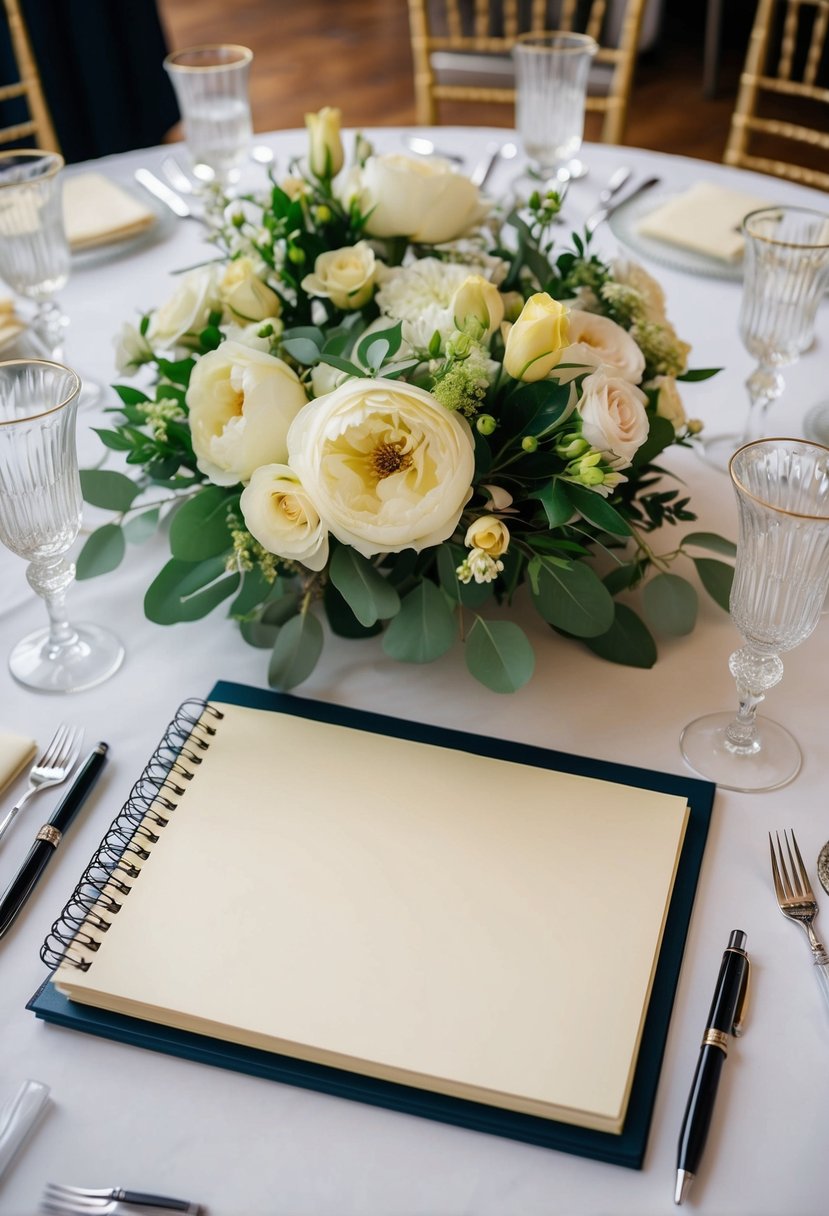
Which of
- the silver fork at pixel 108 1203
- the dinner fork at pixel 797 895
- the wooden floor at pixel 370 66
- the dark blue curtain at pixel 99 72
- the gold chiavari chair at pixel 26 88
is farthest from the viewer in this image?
the wooden floor at pixel 370 66

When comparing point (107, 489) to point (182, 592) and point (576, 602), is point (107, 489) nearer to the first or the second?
point (182, 592)

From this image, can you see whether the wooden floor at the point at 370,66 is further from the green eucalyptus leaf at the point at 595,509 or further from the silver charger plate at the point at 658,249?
the green eucalyptus leaf at the point at 595,509

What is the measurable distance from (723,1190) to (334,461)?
0.45 m

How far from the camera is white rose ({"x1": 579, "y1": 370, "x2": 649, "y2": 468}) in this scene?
0.68 metres

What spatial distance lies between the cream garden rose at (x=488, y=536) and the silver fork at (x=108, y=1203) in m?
0.40

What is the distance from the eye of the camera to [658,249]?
4.24 ft

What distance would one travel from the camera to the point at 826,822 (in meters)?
0.71

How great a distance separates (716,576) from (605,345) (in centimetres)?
21

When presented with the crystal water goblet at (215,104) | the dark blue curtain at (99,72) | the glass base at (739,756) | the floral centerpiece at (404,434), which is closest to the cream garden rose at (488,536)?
the floral centerpiece at (404,434)

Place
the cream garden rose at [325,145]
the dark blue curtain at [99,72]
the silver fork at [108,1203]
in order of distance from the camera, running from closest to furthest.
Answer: the silver fork at [108,1203] → the cream garden rose at [325,145] → the dark blue curtain at [99,72]

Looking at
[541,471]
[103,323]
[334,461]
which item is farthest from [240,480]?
[103,323]

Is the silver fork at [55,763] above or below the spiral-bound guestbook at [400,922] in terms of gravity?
below

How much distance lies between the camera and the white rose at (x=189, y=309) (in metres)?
0.84

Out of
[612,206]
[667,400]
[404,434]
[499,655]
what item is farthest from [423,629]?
[612,206]
